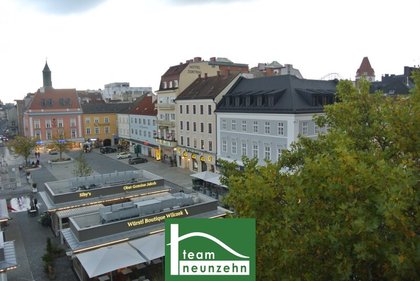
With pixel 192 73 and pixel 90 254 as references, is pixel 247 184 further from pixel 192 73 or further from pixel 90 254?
pixel 192 73

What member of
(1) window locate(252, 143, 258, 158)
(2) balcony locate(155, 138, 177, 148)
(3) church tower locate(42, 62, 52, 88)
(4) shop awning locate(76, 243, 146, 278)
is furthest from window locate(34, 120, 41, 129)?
(4) shop awning locate(76, 243, 146, 278)

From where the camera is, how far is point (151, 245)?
19.6 meters

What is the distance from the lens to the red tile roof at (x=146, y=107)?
65.2 m

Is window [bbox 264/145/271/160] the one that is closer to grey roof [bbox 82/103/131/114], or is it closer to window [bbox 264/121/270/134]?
window [bbox 264/121/270/134]

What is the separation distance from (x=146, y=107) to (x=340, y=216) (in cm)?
6323

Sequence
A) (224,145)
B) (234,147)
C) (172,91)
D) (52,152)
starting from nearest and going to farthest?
(234,147), (224,145), (172,91), (52,152)

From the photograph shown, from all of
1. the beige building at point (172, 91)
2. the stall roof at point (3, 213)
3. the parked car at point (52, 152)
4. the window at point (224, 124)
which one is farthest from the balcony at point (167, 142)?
the stall roof at point (3, 213)

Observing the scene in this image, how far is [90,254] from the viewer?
1883cm

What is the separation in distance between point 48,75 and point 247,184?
A: 8826 cm

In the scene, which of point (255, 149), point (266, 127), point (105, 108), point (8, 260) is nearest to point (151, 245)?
point (8, 260)

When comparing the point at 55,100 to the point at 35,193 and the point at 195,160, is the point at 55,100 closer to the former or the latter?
the point at 35,193

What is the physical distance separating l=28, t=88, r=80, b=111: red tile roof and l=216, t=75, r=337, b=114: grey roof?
1811 inches

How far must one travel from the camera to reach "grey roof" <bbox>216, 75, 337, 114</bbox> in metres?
35.3

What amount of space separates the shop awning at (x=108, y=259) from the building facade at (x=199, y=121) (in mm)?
26867
